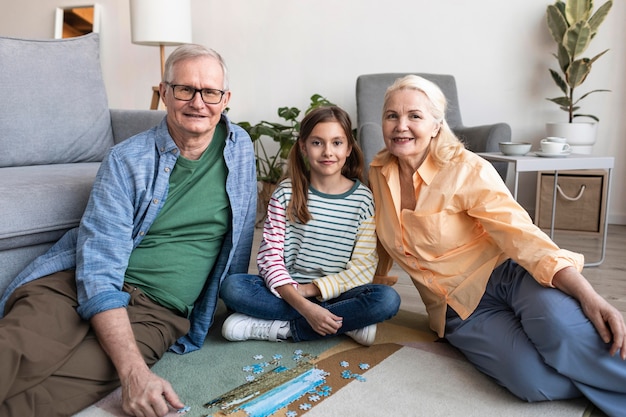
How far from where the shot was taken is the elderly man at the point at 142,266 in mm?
1344

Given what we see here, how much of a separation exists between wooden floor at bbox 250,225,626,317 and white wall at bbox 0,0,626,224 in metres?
0.55

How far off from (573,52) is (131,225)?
3076mm

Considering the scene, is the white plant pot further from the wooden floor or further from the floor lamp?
the floor lamp

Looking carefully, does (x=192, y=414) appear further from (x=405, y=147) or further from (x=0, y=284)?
(x=405, y=147)

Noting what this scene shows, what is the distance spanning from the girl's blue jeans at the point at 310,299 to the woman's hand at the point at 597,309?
0.53m

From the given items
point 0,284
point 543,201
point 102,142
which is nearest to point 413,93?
point 0,284

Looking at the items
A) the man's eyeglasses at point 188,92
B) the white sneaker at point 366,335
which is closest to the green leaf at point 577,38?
the white sneaker at point 366,335

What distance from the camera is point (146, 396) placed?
133 cm

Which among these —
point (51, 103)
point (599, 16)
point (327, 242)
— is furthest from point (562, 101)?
point (51, 103)

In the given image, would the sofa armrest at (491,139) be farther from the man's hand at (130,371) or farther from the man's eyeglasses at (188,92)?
the man's hand at (130,371)

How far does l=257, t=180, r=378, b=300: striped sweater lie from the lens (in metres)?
1.85

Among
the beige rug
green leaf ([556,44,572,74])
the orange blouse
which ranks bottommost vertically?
the beige rug

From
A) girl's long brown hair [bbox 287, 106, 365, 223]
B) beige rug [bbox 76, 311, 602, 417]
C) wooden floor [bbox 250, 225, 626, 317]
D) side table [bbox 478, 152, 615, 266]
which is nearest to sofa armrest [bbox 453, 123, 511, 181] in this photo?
side table [bbox 478, 152, 615, 266]

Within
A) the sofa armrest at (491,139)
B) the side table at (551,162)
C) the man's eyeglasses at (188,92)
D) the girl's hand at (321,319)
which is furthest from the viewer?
the sofa armrest at (491,139)
